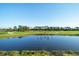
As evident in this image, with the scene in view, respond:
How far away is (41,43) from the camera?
226 centimetres

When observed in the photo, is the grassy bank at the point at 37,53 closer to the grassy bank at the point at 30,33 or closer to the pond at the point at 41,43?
the pond at the point at 41,43

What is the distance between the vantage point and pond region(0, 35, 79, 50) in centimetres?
223

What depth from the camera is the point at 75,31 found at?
224 cm

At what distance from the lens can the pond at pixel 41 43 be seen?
88.0 inches

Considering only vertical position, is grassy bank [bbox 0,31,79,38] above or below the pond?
above

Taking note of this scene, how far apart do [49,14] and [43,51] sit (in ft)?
1.28

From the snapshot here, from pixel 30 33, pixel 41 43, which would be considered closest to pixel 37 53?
pixel 41 43

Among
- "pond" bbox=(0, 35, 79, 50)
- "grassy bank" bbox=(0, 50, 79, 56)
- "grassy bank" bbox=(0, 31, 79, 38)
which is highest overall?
"grassy bank" bbox=(0, 31, 79, 38)

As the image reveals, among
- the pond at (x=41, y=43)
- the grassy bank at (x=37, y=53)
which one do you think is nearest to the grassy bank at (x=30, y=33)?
the pond at (x=41, y=43)

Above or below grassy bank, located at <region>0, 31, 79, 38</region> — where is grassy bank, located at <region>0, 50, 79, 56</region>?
below

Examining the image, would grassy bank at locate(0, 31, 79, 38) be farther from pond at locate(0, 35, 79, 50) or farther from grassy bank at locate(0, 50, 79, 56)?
grassy bank at locate(0, 50, 79, 56)

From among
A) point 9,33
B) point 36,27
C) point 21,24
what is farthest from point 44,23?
point 9,33

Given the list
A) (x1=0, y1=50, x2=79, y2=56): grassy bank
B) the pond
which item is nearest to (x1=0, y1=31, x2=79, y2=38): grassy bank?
the pond

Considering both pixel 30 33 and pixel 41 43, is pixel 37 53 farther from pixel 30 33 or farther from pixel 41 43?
pixel 30 33
